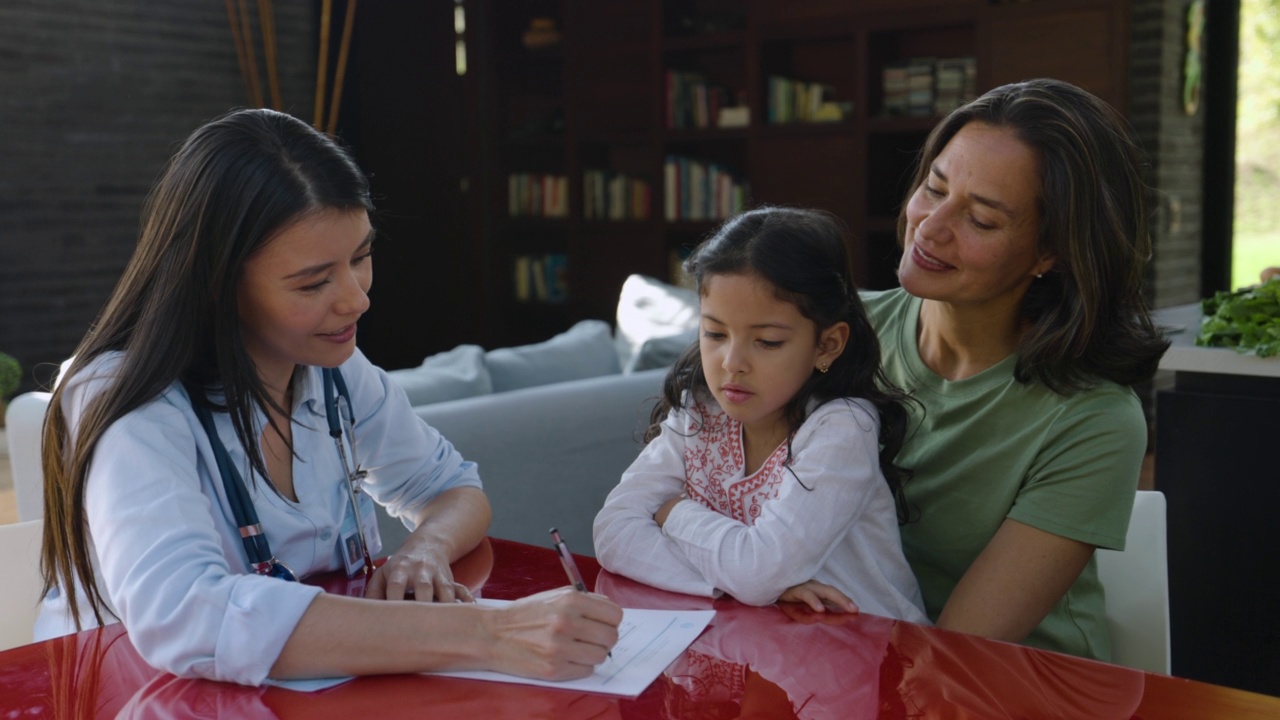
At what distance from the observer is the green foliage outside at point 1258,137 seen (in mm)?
6027

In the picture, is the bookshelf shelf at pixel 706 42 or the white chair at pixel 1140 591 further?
the bookshelf shelf at pixel 706 42

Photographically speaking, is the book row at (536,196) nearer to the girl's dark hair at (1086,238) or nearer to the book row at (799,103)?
the book row at (799,103)

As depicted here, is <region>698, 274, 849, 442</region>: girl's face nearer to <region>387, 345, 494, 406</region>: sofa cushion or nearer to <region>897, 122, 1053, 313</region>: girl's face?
<region>897, 122, 1053, 313</region>: girl's face

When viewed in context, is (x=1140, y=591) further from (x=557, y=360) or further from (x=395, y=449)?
(x=557, y=360)

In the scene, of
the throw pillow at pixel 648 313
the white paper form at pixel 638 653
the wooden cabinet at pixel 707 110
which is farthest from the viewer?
the wooden cabinet at pixel 707 110

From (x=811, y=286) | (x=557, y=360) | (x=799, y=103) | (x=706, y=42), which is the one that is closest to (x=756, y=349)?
(x=811, y=286)

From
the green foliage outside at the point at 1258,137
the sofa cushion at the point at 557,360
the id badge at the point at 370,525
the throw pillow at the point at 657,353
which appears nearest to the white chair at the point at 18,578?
the id badge at the point at 370,525

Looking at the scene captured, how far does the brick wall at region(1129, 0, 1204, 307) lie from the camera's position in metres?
5.41

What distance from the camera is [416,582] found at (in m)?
1.38

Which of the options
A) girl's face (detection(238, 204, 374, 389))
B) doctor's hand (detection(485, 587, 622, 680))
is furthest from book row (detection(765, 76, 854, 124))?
doctor's hand (detection(485, 587, 622, 680))

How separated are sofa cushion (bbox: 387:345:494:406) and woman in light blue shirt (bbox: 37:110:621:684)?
4.37 ft

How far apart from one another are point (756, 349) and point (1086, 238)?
0.48m

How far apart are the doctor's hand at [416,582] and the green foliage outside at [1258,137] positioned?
5.81m

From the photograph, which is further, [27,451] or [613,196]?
[613,196]
